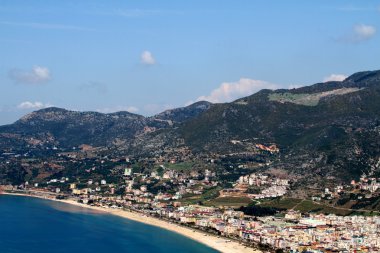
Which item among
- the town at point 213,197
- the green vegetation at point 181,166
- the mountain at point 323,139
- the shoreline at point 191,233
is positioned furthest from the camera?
the green vegetation at point 181,166

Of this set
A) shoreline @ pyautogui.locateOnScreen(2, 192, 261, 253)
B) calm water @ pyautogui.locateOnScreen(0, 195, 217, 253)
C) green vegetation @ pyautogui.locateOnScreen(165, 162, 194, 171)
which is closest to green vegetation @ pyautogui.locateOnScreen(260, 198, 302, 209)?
shoreline @ pyautogui.locateOnScreen(2, 192, 261, 253)

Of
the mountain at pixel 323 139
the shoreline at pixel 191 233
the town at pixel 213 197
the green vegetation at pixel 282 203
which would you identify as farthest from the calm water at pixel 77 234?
the mountain at pixel 323 139

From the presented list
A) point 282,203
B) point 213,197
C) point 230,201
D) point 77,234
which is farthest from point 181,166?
point 77,234

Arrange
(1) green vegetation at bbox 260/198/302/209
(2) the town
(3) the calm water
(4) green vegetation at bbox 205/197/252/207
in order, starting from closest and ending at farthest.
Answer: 1. (3) the calm water
2. (2) the town
3. (1) green vegetation at bbox 260/198/302/209
4. (4) green vegetation at bbox 205/197/252/207

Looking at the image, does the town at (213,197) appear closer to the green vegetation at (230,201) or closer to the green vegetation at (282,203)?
the green vegetation at (230,201)

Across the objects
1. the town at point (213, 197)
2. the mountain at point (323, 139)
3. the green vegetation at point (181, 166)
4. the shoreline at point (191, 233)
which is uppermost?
the mountain at point (323, 139)

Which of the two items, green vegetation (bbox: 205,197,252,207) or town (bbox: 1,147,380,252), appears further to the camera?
green vegetation (bbox: 205,197,252,207)

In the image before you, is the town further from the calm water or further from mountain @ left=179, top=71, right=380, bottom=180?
the calm water

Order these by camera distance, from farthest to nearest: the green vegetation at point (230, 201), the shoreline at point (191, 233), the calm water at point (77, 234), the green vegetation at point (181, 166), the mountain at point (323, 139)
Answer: the green vegetation at point (181, 166) → the mountain at point (323, 139) → the green vegetation at point (230, 201) → the calm water at point (77, 234) → the shoreline at point (191, 233)

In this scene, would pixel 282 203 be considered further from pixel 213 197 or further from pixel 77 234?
pixel 77 234
